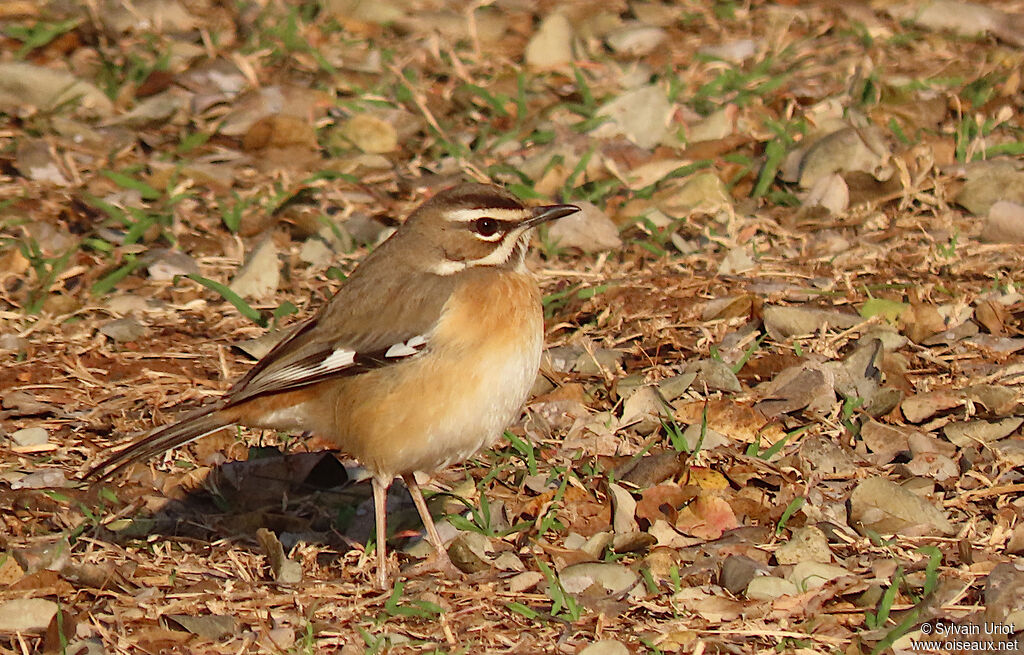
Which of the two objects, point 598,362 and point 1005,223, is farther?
point 1005,223

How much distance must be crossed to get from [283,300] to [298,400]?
78.9 inches

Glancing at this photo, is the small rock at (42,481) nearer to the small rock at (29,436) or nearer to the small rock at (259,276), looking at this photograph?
the small rock at (29,436)

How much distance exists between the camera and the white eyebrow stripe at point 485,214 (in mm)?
6430

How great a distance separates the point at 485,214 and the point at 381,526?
144 cm

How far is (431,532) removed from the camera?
623cm

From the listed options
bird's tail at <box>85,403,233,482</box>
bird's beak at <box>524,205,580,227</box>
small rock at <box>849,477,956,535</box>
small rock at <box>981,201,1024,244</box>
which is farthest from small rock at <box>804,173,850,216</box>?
bird's tail at <box>85,403,233,482</box>

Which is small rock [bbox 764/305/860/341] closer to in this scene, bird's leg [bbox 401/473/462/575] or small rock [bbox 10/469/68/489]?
bird's leg [bbox 401/473/462/575]

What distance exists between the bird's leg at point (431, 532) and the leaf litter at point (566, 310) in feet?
0.32

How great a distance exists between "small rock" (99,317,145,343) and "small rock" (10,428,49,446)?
0.93 metres

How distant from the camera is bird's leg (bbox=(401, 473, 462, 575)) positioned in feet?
19.8

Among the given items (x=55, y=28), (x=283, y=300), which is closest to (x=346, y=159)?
(x=283, y=300)

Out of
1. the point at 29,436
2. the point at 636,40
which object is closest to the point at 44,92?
the point at 29,436

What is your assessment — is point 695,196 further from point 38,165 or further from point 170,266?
point 38,165

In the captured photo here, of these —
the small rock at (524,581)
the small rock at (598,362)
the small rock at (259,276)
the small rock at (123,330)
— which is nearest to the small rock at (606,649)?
the small rock at (524,581)
